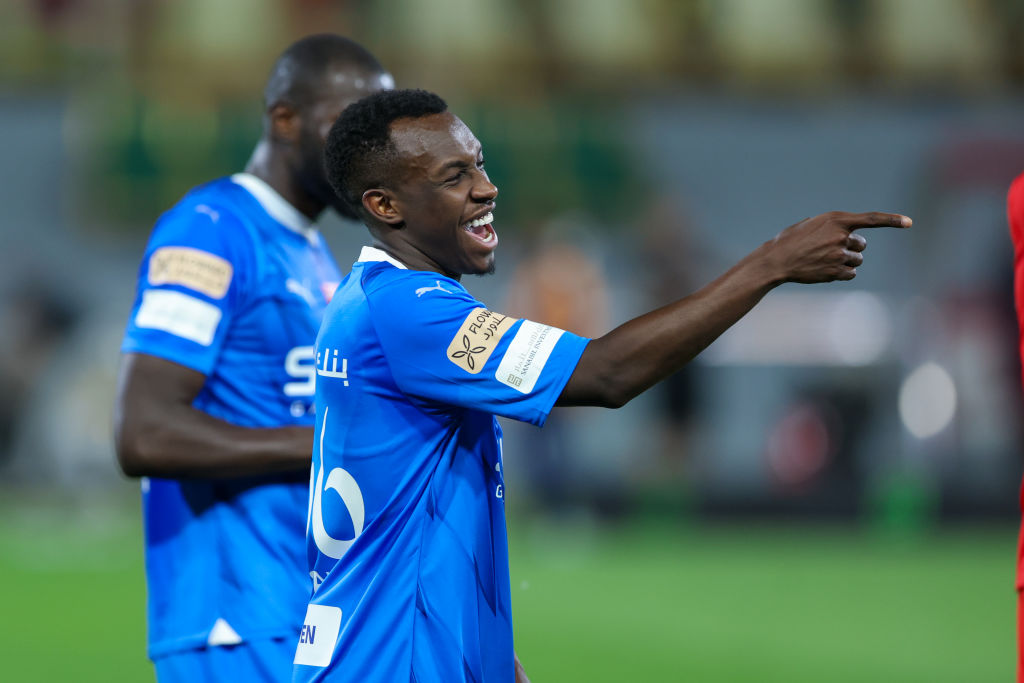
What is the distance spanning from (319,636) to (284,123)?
150cm

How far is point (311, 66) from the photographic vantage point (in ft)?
11.9

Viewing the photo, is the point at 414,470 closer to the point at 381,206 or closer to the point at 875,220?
the point at 381,206

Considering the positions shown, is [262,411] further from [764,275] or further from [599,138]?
[599,138]

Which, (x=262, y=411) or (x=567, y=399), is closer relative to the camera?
(x=567, y=399)

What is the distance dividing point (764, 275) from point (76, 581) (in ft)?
26.8

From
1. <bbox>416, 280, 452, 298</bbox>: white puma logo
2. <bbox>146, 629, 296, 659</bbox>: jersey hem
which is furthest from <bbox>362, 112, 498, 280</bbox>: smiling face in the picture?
<bbox>146, 629, 296, 659</bbox>: jersey hem

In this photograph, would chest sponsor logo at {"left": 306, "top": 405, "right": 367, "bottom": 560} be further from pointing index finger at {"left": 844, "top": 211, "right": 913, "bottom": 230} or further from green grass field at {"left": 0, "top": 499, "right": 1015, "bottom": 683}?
green grass field at {"left": 0, "top": 499, "right": 1015, "bottom": 683}

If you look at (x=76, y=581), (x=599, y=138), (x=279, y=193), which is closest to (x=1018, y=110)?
(x=599, y=138)

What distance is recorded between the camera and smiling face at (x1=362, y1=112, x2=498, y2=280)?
2.78m

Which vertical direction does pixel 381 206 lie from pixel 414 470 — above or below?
above

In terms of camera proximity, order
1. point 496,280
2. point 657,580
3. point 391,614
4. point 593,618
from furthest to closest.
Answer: point 496,280
point 657,580
point 593,618
point 391,614

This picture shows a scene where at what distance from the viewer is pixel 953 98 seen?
697 inches

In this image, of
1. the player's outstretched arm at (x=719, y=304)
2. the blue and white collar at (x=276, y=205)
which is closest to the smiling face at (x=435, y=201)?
the player's outstretched arm at (x=719, y=304)

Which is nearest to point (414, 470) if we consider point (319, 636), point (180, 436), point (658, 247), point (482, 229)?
point (319, 636)
